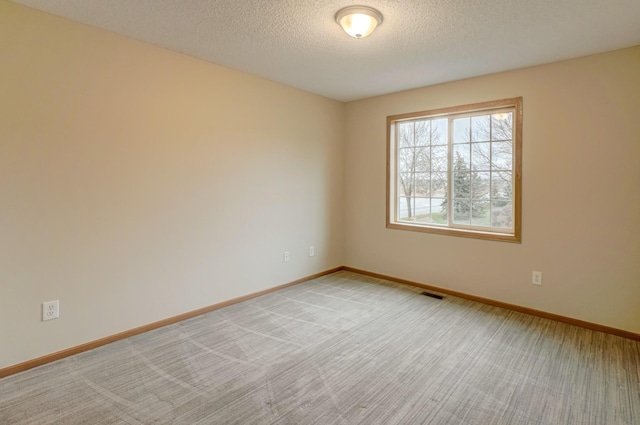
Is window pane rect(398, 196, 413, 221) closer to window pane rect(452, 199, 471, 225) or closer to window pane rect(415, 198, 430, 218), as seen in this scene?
window pane rect(415, 198, 430, 218)

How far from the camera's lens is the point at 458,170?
393 centimetres

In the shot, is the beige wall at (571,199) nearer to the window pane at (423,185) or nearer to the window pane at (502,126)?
the window pane at (502,126)

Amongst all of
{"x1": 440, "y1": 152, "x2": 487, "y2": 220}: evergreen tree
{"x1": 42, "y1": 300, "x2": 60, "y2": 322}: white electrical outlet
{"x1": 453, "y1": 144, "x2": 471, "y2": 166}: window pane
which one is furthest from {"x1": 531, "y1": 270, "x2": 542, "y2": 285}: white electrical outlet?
{"x1": 42, "y1": 300, "x2": 60, "y2": 322}: white electrical outlet

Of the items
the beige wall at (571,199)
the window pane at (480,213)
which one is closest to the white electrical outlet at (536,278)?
the beige wall at (571,199)

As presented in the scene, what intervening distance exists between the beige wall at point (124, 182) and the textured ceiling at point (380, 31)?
27 cm

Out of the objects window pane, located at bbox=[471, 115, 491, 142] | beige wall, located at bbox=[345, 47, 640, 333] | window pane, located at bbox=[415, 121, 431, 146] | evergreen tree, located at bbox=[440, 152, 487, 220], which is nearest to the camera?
beige wall, located at bbox=[345, 47, 640, 333]

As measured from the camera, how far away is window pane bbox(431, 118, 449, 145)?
4027mm

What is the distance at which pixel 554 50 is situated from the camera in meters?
2.87

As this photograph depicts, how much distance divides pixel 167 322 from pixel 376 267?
266 cm

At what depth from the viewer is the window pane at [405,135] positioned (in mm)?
4352

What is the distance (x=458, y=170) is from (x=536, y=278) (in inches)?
54.3

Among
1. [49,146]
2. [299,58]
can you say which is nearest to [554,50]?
[299,58]

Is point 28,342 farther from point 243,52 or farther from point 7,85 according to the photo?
point 243,52

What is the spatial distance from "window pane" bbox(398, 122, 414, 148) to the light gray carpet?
2180 mm
